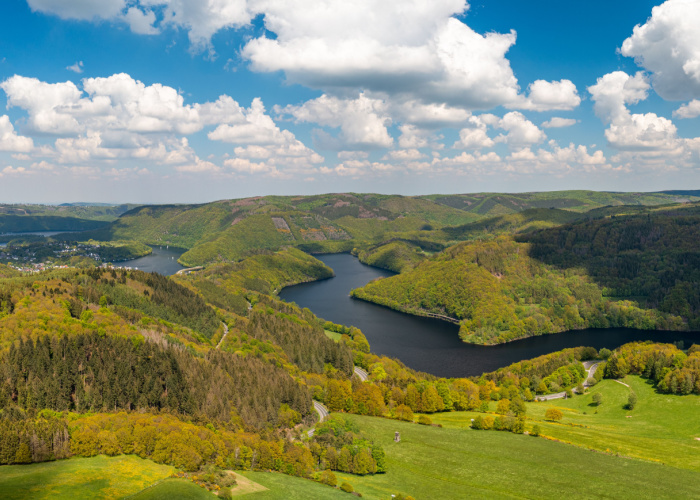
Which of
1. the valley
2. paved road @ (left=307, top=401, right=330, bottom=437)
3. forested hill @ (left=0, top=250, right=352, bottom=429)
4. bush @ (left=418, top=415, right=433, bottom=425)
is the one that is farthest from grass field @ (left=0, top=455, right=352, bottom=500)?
bush @ (left=418, top=415, right=433, bottom=425)

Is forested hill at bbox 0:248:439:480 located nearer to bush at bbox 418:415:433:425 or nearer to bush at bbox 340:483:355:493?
bush at bbox 340:483:355:493

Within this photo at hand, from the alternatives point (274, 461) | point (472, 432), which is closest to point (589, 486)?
point (472, 432)

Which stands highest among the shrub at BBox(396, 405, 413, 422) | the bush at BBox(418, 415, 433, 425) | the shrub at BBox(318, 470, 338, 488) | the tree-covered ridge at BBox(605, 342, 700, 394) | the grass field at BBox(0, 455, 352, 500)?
the grass field at BBox(0, 455, 352, 500)

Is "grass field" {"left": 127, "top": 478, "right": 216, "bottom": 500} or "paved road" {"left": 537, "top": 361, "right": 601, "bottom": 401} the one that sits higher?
"grass field" {"left": 127, "top": 478, "right": 216, "bottom": 500}

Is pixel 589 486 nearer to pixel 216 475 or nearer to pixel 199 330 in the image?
pixel 216 475

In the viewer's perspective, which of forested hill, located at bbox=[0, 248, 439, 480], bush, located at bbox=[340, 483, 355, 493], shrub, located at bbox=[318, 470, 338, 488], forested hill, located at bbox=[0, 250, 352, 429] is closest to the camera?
bush, located at bbox=[340, 483, 355, 493]

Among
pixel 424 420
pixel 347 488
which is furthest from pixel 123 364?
pixel 424 420

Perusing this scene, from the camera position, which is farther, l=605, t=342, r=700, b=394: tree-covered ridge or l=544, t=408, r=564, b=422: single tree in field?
l=605, t=342, r=700, b=394: tree-covered ridge
